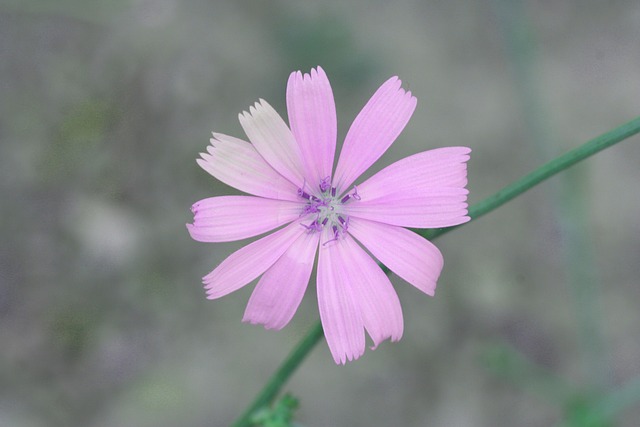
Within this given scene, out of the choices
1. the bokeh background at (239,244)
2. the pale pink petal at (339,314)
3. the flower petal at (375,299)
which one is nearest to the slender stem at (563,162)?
the flower petal at (375,299)

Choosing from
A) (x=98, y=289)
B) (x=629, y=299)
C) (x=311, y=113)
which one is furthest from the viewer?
(x=629, y=299)

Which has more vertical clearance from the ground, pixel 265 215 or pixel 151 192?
pixel 151 192

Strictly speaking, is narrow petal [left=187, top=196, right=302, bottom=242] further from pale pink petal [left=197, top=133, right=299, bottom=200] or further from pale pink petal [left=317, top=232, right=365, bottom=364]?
pale pink petal [left=317, top=232, right=365, bottom=364]

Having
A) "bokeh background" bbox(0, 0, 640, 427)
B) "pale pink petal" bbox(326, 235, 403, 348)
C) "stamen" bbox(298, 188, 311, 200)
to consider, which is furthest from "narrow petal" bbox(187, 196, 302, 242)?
"bokeh background" bbox(0, 0, 640, 427)

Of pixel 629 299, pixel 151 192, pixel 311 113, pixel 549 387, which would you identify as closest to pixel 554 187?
A: pixel 549 387

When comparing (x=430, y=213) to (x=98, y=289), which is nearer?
(x=430, y=213)

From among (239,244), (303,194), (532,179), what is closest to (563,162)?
(532,179)

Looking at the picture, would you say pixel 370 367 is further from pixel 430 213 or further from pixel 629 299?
pixel 430 213

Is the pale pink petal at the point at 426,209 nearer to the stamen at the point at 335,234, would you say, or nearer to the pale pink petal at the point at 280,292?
the stamen at the point at 335,234
